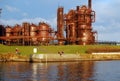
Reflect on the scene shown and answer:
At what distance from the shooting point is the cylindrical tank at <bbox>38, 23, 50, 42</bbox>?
404 ft

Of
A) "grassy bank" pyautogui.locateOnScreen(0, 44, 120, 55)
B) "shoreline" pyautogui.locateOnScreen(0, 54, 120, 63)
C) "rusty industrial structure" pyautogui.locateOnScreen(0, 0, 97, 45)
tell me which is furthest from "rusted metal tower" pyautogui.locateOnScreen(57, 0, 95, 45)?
"shoreline" pyautogui.locateOnScreen(0, 54, 120, 63)

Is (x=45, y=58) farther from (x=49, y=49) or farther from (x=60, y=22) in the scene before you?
(x=60, y=22)

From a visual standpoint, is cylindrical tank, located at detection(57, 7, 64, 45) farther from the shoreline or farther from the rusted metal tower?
the shoreline

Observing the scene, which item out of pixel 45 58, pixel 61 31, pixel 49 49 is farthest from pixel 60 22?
pixel 45 58

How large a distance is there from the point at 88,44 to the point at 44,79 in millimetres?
74066

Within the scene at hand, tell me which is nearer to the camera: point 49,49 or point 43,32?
point 49,49

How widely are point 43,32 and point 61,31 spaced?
21.3ft

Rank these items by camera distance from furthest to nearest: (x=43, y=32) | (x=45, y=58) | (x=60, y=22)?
1. (x=60, y=22)
2. (x=43, y=32)
3. (x=45, y=58)

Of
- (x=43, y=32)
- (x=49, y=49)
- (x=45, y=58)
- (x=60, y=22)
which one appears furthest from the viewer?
(x=60, y=22)

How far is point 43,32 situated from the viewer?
12456 centimetres

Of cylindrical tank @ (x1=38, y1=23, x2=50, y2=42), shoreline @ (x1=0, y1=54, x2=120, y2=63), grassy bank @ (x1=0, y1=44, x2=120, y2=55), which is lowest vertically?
shoreline @ (x1=0, y1=54, x2=120, y2=63)

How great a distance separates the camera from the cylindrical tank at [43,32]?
4847 inches

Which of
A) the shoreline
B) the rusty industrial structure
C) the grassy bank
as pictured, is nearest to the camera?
the shoreline

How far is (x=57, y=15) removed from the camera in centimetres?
12938
